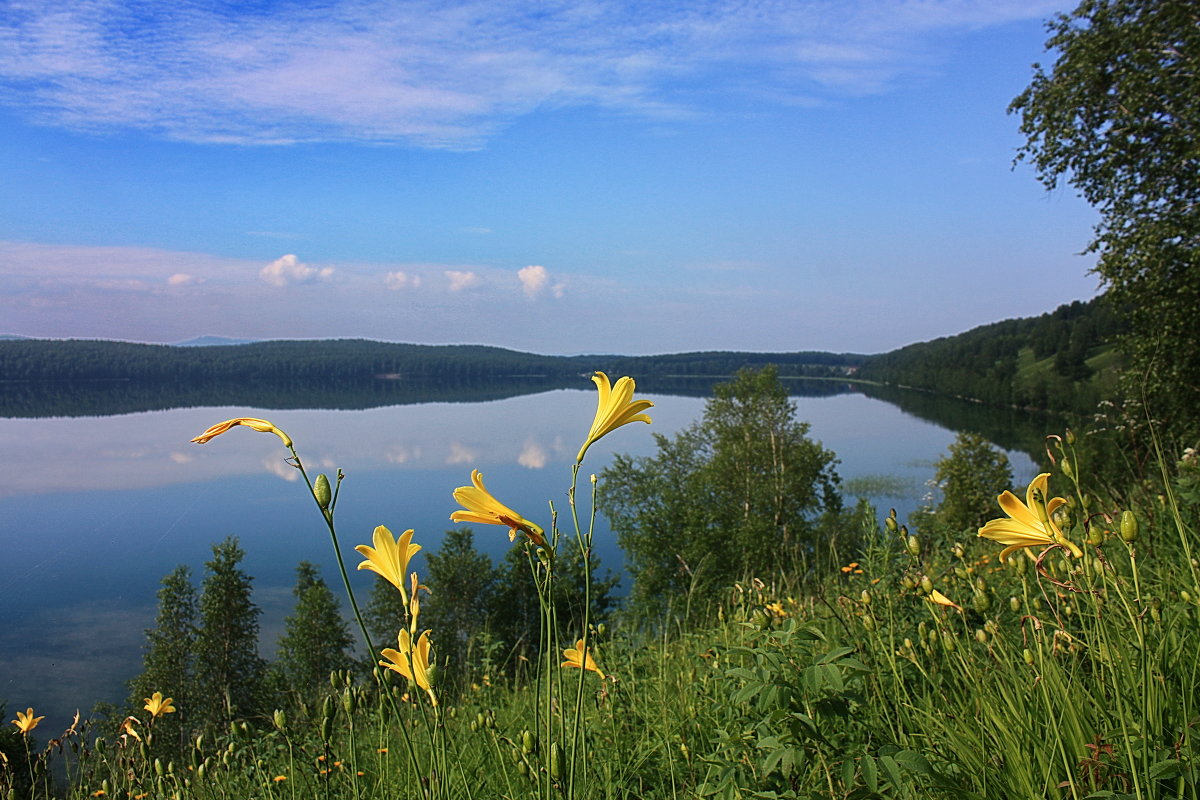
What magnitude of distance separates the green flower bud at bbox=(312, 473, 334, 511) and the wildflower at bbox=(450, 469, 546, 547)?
165mm

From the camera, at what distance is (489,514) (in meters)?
0.96

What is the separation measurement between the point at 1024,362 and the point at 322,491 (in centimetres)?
9803

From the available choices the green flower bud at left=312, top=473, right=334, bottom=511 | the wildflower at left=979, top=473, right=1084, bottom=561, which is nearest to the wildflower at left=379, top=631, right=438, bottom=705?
the green flower bud at left=312, top=473, right=334, bottom=511

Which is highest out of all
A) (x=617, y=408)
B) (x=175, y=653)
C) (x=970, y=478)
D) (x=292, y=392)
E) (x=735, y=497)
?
(x=617, y=408)

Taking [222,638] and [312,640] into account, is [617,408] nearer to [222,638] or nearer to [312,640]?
[312,640]

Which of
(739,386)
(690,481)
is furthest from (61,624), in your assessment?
(739,386)

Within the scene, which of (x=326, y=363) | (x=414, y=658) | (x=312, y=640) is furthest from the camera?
(x=326, y=363)

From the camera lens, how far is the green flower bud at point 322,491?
3.14 feet

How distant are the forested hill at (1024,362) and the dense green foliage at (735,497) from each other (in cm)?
2812

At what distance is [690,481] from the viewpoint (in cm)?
2736

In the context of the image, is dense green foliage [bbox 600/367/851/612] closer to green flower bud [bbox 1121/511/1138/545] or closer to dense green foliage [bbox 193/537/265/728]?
dense green foliage [bbox 193/537/265/728]

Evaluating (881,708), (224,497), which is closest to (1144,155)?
(881,708)

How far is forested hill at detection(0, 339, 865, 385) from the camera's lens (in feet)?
333

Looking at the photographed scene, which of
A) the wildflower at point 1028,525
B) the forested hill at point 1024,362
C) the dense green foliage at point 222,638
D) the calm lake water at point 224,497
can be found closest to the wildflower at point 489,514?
the wildflower at point 1028,525
